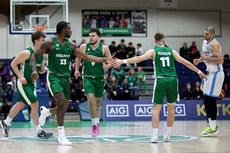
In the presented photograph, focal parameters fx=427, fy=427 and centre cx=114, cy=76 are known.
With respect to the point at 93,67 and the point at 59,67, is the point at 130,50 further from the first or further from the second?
the point at 59,67

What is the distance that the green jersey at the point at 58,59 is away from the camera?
7461mm

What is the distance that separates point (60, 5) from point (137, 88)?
18.5 feet

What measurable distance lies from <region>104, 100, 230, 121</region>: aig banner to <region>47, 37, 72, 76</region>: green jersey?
8625mm

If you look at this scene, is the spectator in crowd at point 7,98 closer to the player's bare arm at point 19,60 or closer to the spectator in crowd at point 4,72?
the spectator in crowd at point 4,72

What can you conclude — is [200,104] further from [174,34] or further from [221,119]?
[174,34]

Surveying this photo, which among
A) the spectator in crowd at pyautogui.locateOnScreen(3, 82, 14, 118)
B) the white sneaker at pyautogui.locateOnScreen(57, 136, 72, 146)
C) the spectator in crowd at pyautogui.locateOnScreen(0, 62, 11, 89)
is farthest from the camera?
the spectator in crowd at pyautogui.locateOnScreen(0, 62, 11, 89)

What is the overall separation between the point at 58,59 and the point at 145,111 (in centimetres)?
909

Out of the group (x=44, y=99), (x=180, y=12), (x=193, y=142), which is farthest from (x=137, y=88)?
(x=193, y=142)

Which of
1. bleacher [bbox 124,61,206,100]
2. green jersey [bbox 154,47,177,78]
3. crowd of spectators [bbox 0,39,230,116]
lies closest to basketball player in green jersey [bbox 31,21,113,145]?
green jersey [bbox 154,47,177,78]

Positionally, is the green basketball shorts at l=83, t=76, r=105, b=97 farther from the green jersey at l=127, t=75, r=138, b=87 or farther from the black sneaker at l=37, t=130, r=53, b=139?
the green jersey at l=127, t=75, r=138, b=87

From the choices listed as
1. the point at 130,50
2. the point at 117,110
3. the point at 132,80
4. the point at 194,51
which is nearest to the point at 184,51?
the point at 194,51

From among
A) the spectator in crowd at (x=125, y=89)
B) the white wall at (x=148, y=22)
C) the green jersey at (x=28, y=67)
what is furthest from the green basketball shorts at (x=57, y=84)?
the white wall at (x=148, y=22)

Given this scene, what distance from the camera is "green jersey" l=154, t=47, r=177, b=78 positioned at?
7879 mm

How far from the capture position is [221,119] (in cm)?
1630
